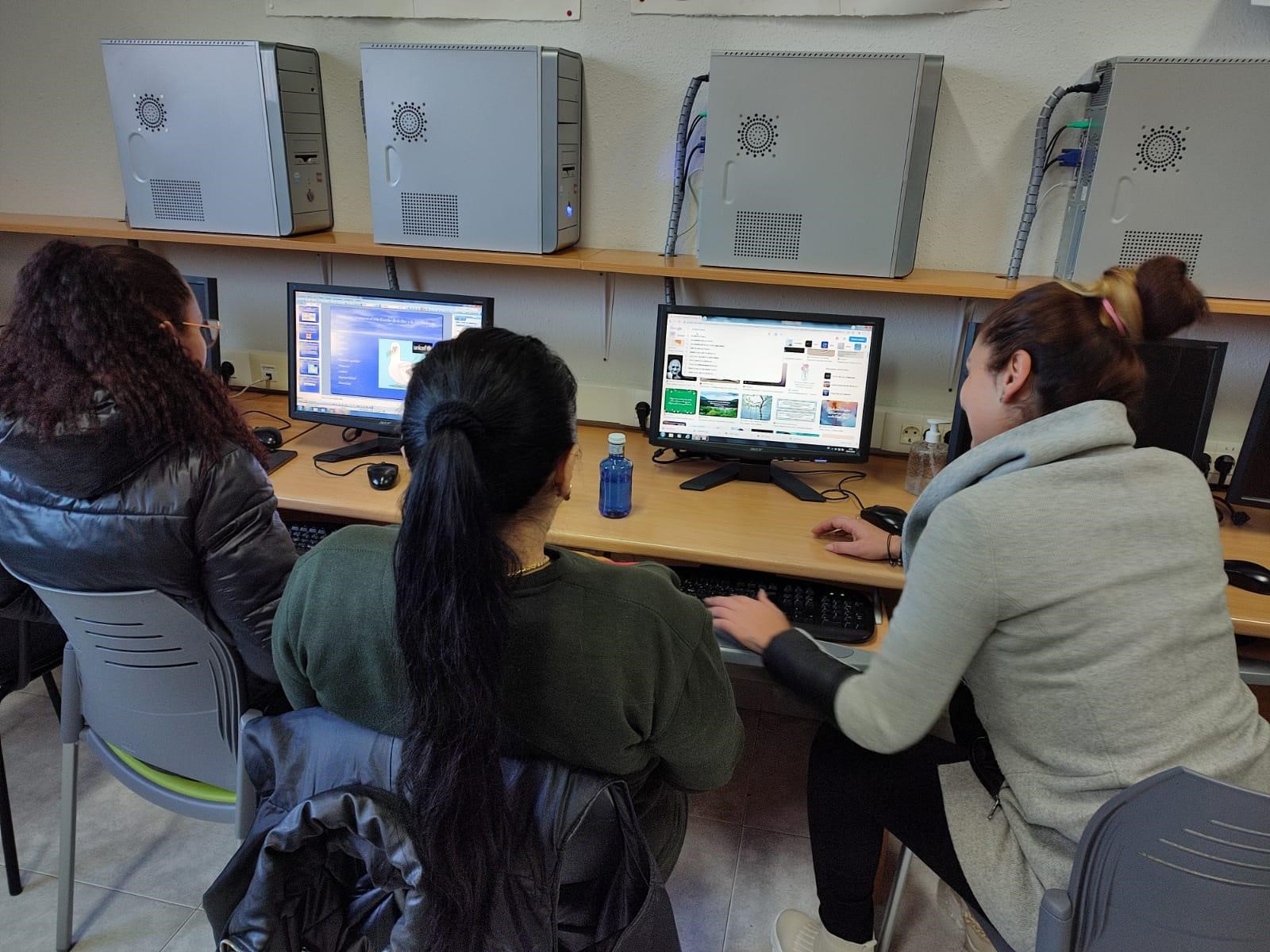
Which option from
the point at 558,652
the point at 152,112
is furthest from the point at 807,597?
the point at 152,112

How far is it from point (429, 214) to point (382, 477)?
63 cm

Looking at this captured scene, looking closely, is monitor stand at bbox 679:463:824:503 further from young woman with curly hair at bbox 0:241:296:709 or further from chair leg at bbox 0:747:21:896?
chair leg at bbox 0:747:21:896

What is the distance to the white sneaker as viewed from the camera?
1.52 metres

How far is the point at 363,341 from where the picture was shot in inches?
84.7

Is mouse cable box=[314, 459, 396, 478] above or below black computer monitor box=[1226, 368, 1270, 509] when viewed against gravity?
below

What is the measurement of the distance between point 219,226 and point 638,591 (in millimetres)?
1770

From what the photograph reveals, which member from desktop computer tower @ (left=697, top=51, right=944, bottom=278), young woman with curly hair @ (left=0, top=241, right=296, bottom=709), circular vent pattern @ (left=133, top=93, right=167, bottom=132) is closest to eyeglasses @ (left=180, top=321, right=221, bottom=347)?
young woman with curly hair @ (left=0, top=241, right=296, bottom=709)

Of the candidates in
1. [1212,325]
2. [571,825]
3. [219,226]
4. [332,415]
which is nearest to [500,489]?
[571,825]

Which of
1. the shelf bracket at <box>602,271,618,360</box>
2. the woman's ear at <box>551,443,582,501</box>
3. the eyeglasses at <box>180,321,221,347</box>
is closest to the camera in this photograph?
the woman's ear at <box>551,443,582,501</box>

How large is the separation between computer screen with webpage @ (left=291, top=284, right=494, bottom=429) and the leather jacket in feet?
4.22

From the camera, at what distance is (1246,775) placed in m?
1.12

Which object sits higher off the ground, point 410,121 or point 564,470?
point 410,121

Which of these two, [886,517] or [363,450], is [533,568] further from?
[363,450]

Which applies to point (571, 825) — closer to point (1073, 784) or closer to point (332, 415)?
point (1073, 784)
